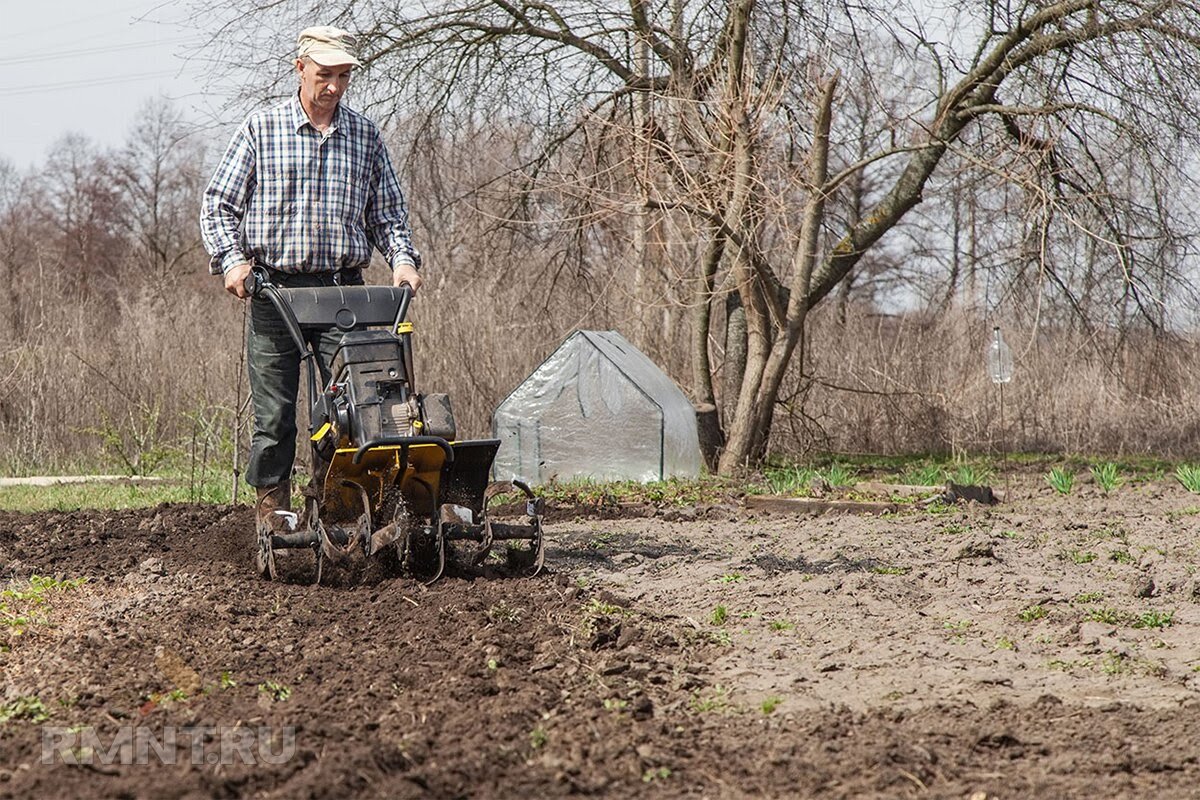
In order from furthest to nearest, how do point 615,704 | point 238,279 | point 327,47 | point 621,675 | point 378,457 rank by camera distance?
point 327,47 < point 238,279 < point 378,457 < point 621,675 < point 615,704

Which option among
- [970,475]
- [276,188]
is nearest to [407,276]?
[276,188]

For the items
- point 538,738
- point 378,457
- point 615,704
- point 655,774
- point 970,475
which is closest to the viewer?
point 655,774

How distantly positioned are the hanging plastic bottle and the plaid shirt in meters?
10.0

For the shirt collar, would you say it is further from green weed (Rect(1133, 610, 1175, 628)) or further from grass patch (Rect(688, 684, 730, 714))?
green weed (Rect(1133, 610, 1175, 628))

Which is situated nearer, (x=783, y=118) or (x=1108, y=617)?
(x=1108, y=617)

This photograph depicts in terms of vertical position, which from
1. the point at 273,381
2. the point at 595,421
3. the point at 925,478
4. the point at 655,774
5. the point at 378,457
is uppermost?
the point at 273,381

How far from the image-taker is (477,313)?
1330 centimetres

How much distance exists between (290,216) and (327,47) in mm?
674

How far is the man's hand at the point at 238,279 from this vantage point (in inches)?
203

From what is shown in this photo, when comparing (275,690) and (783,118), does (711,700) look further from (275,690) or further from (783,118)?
(783,118)

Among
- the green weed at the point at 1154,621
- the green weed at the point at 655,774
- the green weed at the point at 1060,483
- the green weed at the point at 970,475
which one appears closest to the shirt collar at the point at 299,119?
the green weed at the point at 655,774

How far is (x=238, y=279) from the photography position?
516cm

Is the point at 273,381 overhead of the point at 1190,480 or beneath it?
overhead

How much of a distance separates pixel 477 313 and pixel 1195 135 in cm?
654
